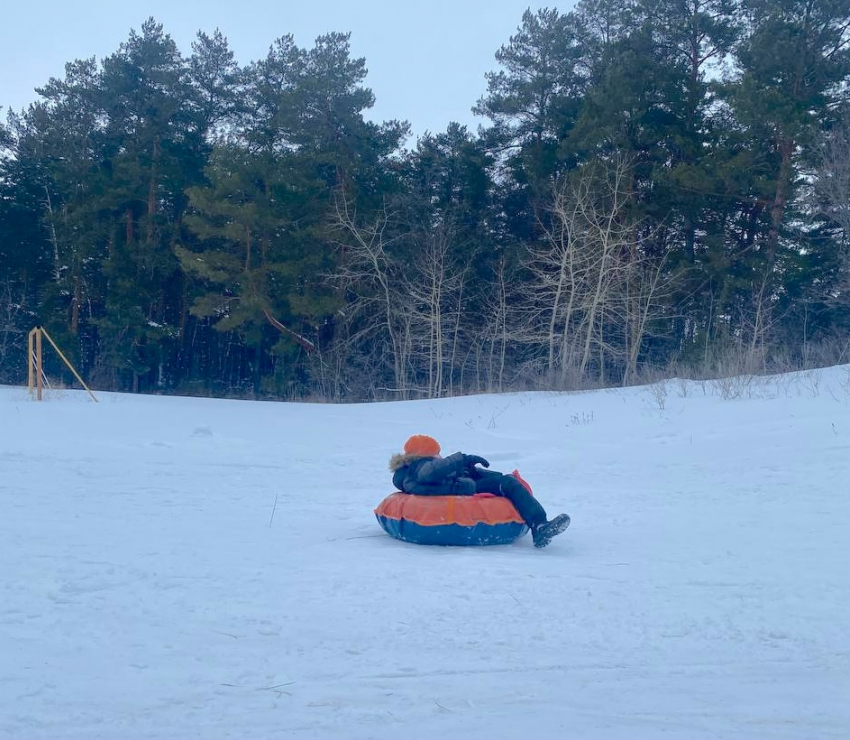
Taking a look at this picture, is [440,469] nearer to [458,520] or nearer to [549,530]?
[458,520]

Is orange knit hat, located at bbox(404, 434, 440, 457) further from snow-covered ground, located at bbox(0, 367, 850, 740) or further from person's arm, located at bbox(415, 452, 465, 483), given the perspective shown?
snow-covered ground, located at bbox(0, 367, 850, 740)

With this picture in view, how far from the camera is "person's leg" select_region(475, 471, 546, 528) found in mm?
6340

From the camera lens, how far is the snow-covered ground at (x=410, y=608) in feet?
11.2

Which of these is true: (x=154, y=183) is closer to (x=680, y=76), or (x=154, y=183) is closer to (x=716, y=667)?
(x=680, y=76)

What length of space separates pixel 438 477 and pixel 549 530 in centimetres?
91

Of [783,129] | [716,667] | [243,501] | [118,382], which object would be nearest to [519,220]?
[783,129]

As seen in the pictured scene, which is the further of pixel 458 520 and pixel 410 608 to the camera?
pixel 458 520

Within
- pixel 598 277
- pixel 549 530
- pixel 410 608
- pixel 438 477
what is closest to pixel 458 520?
pixel 438 477

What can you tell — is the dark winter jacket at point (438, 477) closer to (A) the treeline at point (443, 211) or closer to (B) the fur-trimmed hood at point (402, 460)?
(B) the fur-trimmed hood at point (402, 460)

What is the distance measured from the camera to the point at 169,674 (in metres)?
3.69

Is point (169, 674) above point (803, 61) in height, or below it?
below

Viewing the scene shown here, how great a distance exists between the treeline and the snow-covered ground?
17983 millimetres

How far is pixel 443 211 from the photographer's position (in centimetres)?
3384

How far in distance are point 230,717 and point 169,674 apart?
507 millimetres
